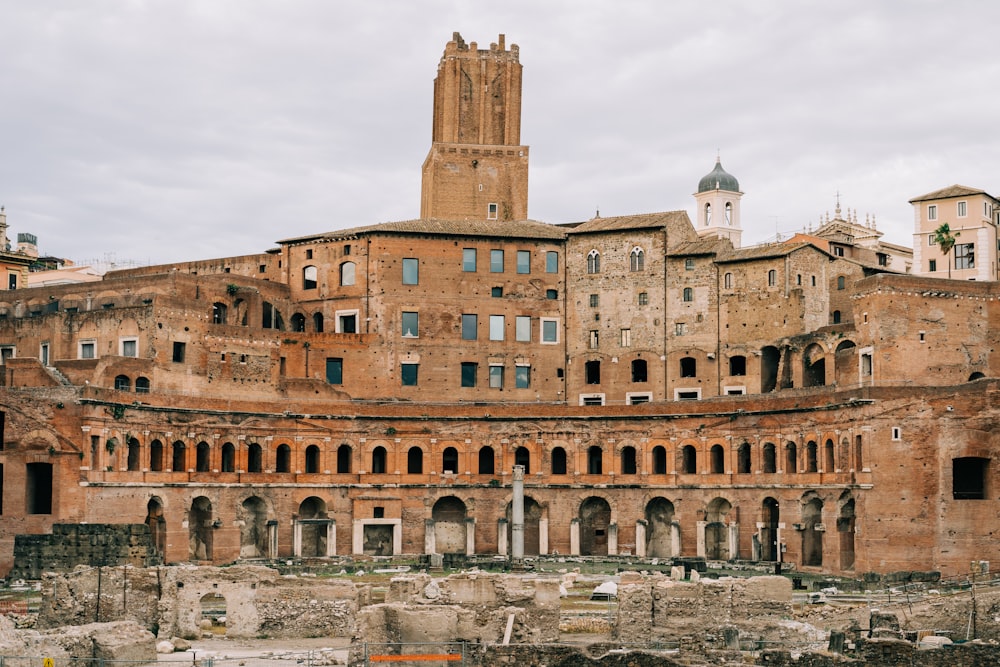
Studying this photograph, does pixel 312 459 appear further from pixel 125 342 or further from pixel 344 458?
pixel 125 342

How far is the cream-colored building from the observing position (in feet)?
266

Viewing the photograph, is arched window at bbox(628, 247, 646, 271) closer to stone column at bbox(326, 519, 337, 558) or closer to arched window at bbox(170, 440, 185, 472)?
stone column at bbox(326, 519, 337, 558)

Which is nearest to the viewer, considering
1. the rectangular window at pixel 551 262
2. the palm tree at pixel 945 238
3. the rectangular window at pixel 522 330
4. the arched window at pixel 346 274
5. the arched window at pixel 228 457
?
the arched window at pixel 228 457

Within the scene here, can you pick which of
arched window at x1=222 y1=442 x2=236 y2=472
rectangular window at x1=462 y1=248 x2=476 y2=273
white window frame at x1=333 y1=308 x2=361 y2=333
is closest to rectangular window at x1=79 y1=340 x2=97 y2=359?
arched window at x1=222 y1=442 x2=236 y2=472

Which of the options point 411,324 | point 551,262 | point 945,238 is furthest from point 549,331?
point 945,238

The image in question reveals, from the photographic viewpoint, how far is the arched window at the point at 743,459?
65562 millimetres

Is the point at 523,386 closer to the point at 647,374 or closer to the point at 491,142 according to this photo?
the point at 647,374

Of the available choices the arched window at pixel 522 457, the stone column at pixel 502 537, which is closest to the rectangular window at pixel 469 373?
the arched window at pixel 522 457

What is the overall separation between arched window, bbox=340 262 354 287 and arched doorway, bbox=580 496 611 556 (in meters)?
17.7

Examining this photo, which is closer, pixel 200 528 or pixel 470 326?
pixel 200 528

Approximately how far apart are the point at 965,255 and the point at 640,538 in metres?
29.6

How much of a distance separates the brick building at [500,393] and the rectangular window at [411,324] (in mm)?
181

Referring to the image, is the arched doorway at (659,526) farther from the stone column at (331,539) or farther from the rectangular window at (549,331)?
the stone column at (331,539)

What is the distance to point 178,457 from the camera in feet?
208
